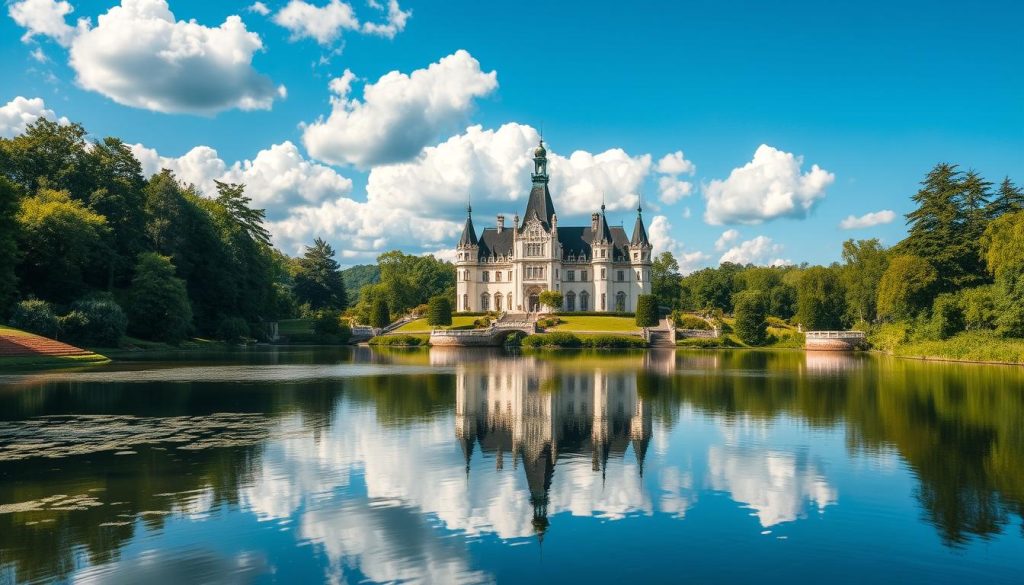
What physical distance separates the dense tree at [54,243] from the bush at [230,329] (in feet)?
42.0

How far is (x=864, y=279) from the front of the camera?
227ft

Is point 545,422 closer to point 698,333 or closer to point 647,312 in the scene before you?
point 698,333

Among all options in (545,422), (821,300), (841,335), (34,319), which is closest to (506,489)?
(545,422)

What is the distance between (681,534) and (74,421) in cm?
1411

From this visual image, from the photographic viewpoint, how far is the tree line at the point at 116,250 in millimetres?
42812

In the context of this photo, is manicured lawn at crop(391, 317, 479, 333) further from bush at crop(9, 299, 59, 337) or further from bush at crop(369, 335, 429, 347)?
bush at crop(9, 299, 59, 337)

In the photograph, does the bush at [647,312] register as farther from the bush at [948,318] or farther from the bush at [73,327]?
the bush at [73,327]

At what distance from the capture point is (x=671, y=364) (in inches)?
1580

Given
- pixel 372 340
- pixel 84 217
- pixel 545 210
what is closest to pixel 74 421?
pixel 84 217

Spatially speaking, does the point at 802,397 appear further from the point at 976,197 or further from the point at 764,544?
the point at 976,197

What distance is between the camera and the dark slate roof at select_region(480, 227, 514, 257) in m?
90.2

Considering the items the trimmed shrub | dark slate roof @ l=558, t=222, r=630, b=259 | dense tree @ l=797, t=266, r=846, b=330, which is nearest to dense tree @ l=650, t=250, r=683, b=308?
dark slate roof @ l=558, t=222, r=630, b=259

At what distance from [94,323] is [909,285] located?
169 ft

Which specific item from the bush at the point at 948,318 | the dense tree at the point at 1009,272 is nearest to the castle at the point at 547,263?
the bush at the point at 948,318
